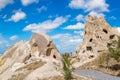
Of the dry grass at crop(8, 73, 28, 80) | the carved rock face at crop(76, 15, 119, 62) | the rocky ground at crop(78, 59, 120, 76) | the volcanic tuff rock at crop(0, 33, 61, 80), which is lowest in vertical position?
the dry grass at crop(8, 73, 28, 80)

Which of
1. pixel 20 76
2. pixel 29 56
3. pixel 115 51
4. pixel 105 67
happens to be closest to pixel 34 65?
pixel 20 76

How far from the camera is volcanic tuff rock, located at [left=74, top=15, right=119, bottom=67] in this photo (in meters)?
72.2

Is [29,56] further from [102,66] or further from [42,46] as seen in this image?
[102,66]

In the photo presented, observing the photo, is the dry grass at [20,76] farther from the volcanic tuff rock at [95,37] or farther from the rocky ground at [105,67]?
the volcanic tuff rock at [95,37]

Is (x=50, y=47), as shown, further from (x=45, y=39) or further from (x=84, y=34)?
(x=84, y=34)

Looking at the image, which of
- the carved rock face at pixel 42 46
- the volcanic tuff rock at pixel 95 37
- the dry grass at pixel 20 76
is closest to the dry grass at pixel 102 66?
the volcanic tuff rock at pixel 95 37

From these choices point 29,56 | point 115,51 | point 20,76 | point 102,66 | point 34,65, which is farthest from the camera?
point 102,66

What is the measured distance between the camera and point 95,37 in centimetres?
7294

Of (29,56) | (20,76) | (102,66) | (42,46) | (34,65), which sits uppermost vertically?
(42,46)

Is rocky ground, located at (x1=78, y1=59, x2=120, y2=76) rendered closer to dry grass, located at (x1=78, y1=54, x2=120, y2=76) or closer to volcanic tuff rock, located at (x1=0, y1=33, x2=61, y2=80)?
dry grass, located at (x1=78, y1=54, x2=120, y2=76)

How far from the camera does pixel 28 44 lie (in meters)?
63.8

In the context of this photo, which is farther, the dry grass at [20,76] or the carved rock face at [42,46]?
the carved rock face at [42,46]

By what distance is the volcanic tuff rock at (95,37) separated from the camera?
7225 cm

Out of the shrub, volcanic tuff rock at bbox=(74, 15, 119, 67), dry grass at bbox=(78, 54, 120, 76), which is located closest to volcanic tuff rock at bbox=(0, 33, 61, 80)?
dry grass at bbox=(78, 54, 120, 76)
